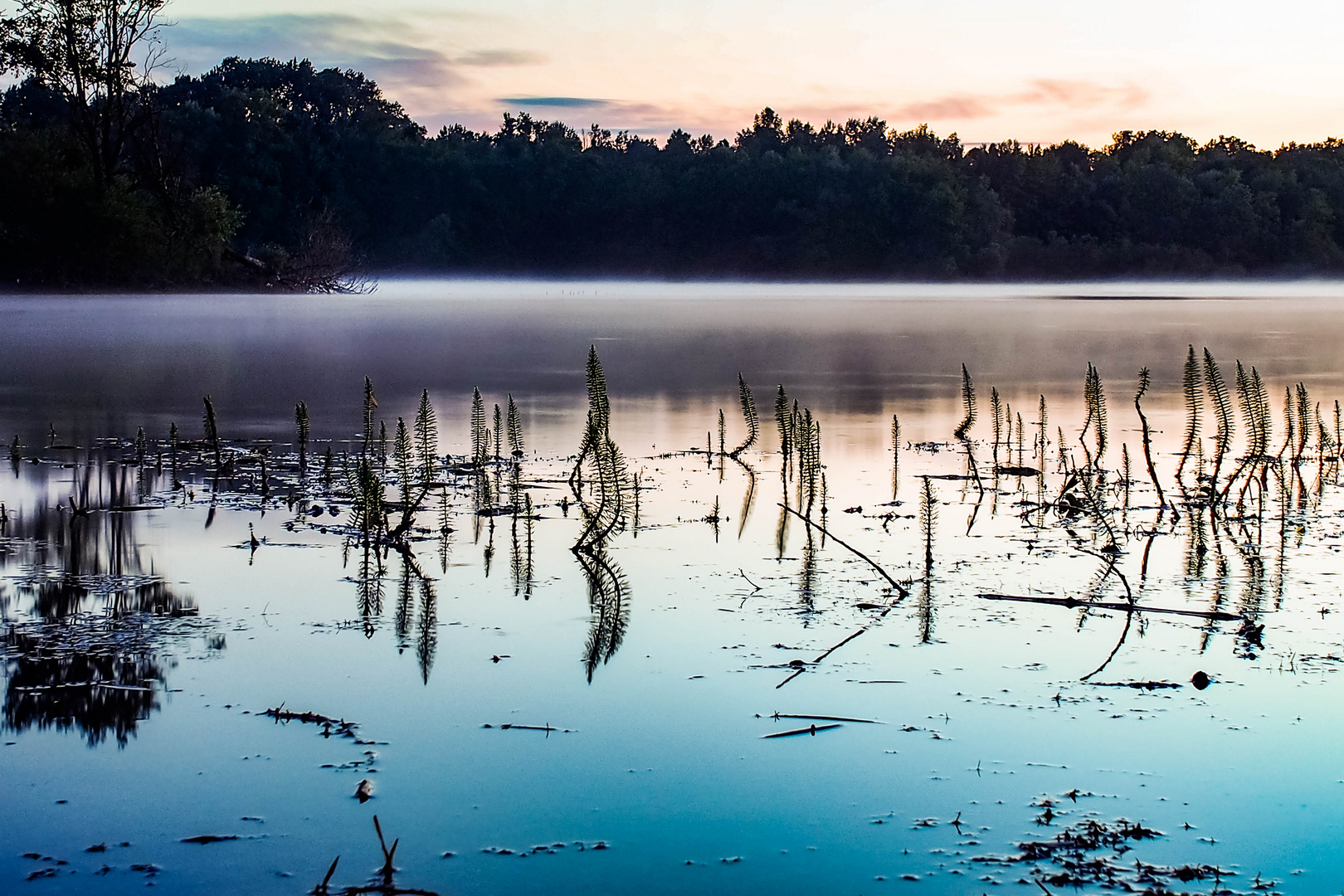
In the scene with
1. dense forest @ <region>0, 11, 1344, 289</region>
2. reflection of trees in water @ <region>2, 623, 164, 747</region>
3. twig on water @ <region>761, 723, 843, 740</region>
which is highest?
dense forest @ <region>0, 11, 1344, 289</region>

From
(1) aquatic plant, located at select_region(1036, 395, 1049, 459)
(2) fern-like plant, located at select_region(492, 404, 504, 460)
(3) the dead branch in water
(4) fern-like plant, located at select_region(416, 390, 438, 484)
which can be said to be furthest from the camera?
(1) aquatic plant, located at select_region(1036, 395, 1049, 459)

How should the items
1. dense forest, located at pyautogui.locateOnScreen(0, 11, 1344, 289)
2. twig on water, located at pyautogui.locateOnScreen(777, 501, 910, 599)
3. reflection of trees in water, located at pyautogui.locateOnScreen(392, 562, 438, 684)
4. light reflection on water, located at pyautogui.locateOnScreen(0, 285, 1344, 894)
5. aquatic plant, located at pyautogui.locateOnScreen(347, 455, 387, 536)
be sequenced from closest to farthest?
light reflection on water, located at pyautogui.locateOnScreen(0, 285, 1344, 894) → reflection of trees in water, located at pyautogui.locateOnScreen(392, 562, 438, 684) → twig on water, located at pyautogui.locateOnScreen(777, 501, 910, 599) → aquatic plant, located at pyautogui.locateOnScreen(347, 455, 387, 536) → dense forest, located at pyautogui.locateOnScreen(0, 11, 1344, 289)

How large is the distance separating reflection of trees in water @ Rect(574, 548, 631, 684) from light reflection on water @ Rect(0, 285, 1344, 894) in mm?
19

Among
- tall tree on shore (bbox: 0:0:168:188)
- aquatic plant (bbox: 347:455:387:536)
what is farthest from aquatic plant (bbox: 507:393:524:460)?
tall tree on shore (bbox: 0:0:168:188)

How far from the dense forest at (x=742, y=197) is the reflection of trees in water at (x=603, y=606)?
224ft

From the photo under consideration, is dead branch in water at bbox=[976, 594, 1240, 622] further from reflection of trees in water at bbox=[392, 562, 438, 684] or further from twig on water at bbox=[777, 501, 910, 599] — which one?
reflection of trees in water at bbox=[392, 562, 438, 684]

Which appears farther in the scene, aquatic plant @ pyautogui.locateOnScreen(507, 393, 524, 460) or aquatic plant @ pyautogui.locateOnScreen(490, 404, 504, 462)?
aquatic plant @ pyautogui.locateOnScreen(507, 393, 524, 460)

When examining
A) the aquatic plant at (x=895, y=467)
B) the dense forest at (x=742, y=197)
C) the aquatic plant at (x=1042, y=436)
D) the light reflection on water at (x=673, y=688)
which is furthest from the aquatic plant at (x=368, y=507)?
the dense forest at (x=742, y=197)

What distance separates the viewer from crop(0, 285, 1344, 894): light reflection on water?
3090 millimetres

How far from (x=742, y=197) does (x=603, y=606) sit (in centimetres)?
9360

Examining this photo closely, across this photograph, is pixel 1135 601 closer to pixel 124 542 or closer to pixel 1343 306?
pixel 124 542

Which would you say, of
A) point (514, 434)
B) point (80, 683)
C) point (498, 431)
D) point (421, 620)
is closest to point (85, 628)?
point (80, 683)

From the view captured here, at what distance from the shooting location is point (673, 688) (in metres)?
4.10

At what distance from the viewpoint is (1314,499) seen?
24.3ft
